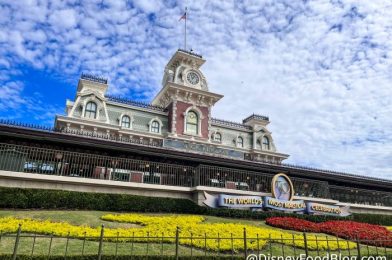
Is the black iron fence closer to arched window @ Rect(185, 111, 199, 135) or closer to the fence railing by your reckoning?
the fence railing

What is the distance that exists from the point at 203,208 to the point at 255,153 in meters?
25.0

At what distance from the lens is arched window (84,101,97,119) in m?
33.9

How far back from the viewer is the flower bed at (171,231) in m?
11.6

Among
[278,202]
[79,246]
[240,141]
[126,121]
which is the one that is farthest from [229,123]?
[79,246]

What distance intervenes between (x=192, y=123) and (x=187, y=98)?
3.30 meters

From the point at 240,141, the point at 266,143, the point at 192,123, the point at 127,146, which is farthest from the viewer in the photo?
the point at 266,143

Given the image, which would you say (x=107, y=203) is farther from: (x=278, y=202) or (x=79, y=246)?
(x=278, y=202)

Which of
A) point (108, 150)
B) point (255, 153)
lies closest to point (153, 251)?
point (108, 150)

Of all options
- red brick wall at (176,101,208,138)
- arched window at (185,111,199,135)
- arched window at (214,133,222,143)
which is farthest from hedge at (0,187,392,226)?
arched window at (214,133,222,143)

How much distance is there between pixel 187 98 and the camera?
39188 mm

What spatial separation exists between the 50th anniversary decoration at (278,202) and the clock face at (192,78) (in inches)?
822

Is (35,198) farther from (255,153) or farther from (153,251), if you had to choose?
(255,153)

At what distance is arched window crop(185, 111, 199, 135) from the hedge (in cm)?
1864

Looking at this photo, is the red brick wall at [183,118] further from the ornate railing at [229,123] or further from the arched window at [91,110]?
the arched window at [91,110]
